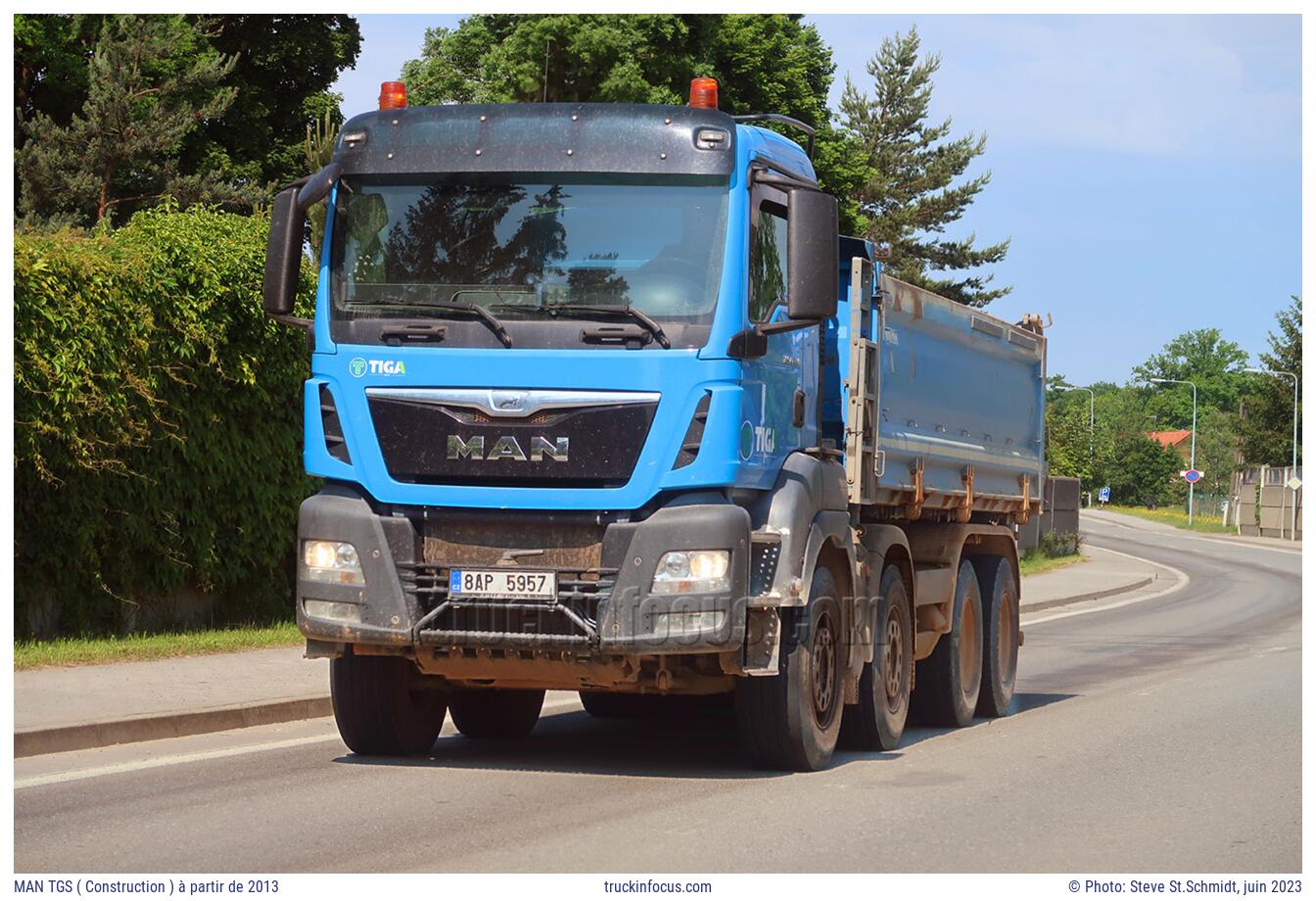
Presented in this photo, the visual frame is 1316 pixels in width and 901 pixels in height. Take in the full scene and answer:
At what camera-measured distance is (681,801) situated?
30.1 ft

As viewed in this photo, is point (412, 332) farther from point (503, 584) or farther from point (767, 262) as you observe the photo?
point (767, 262)

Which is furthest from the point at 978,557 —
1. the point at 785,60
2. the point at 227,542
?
the point at 785,60

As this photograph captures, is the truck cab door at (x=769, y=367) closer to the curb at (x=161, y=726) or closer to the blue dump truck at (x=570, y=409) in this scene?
the blue dump truck at (x=570, y=409)

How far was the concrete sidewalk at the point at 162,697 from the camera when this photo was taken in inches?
444

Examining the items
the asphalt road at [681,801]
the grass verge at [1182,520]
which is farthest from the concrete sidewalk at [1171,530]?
the asphalt road at [681,801]

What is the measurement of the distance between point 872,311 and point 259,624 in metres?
8.72

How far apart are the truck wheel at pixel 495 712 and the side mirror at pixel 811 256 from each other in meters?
3.60

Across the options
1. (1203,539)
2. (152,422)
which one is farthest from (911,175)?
(152,422)

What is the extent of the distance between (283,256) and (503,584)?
2105 mm

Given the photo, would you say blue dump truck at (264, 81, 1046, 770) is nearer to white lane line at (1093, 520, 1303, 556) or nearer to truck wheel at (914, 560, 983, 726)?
truck wheel at (914, 560, 983, 726)

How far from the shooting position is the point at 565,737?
12391 mm

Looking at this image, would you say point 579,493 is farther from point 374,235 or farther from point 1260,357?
point 1260,357

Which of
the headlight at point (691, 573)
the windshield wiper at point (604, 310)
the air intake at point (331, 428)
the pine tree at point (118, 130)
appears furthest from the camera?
the pine tree at point (118, 130)

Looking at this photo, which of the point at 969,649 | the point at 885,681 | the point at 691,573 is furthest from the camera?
the point at 969,649
